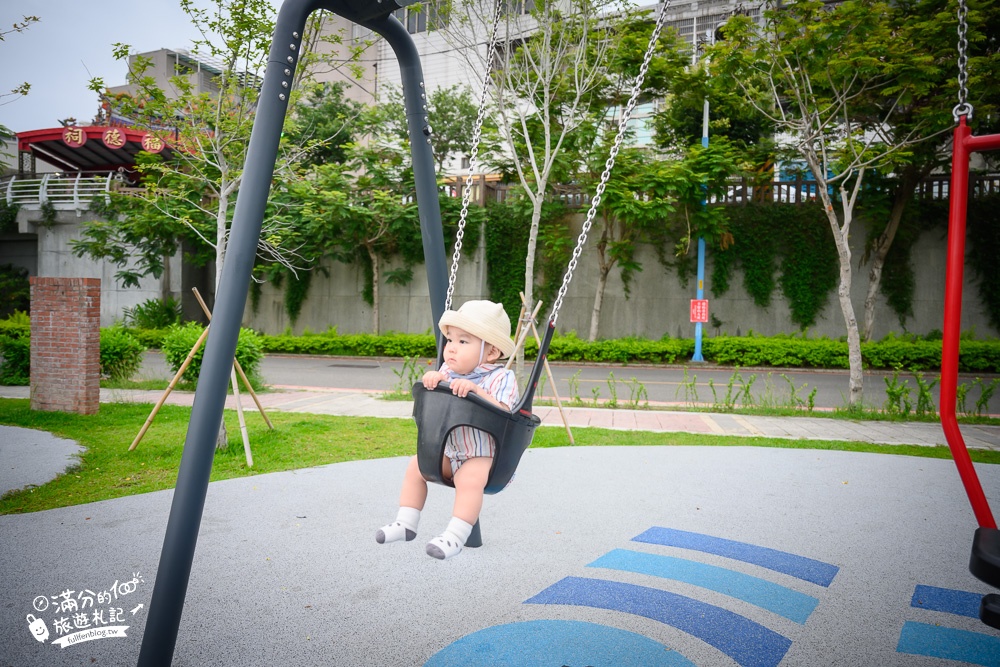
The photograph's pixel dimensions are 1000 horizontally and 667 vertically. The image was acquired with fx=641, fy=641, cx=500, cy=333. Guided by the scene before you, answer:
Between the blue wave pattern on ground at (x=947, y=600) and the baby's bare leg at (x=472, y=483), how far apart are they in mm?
2314

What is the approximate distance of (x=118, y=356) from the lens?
11188 mm

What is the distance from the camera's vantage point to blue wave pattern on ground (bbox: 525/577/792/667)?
259 cm

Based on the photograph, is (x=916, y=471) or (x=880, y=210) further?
(x=880, y=210)

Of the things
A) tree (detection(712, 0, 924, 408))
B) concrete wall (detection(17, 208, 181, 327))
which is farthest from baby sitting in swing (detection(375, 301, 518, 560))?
concrete wall (detection(17, 208, 181, 327))

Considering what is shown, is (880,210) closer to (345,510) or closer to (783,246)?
(783,246)

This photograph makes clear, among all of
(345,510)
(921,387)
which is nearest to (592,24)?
(921,387)

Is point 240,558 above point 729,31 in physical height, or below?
below

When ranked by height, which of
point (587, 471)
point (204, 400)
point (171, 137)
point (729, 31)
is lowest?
point (587, 471)

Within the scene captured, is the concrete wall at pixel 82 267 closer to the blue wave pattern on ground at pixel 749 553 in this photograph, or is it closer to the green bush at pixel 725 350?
the green bush at pixel 725 350

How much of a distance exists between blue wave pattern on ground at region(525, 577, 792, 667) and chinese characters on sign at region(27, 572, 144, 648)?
5.93 feet

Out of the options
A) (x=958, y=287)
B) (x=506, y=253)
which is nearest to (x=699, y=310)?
(x=506, y=253)

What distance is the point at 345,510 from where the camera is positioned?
14.5 feet

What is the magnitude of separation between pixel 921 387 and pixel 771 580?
6665mm

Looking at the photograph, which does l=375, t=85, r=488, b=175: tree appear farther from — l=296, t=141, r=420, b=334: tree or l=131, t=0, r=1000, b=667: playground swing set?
l=131, t=0, r=1000, b=667: playground swing set
